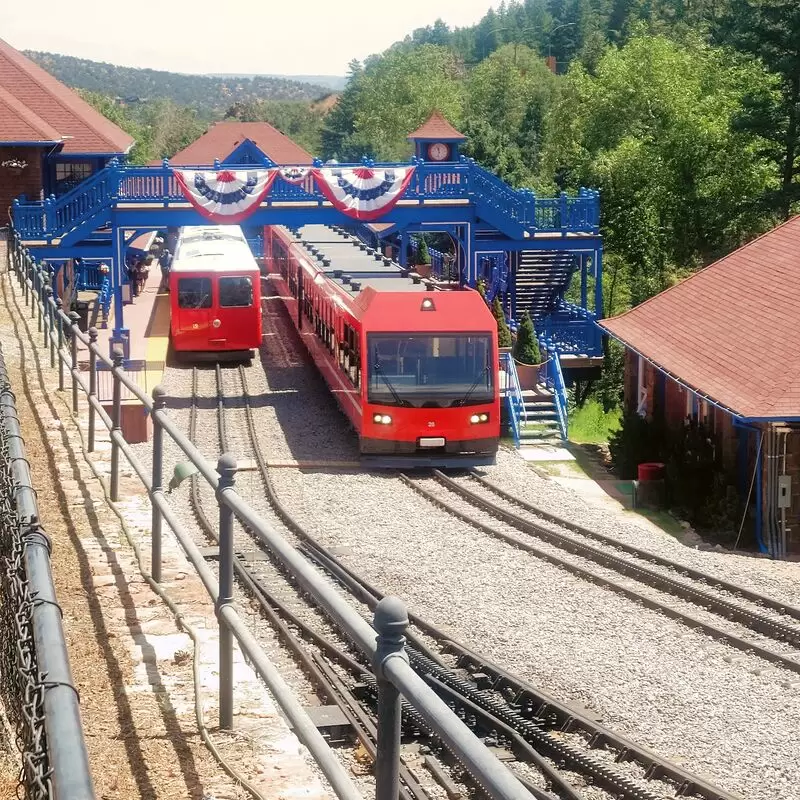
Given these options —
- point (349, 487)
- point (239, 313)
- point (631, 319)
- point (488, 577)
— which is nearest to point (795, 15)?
point (631, 319)

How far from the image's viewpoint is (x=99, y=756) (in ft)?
16.1

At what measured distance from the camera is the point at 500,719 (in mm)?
10797

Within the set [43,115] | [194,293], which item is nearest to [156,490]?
[194,293]

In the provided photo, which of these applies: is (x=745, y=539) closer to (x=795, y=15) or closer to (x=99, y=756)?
(x=99, y=756)

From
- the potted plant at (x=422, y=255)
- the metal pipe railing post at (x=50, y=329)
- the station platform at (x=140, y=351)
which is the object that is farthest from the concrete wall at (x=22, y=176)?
the metal pipe railing post at (x=50, y=329)

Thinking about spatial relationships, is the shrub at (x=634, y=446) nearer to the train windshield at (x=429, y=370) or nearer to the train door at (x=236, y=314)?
the train windshield at (x=429, y=370)

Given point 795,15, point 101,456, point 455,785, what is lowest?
point 455,785

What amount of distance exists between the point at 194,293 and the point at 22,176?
12091mm

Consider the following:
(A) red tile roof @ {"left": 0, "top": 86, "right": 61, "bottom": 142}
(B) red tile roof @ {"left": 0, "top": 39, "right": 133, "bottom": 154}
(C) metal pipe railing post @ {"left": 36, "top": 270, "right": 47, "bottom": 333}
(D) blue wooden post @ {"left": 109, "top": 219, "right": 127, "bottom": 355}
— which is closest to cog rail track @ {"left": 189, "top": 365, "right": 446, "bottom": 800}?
(C) metal pipe railing post @ {"left": 36, "top": 270, "right": 47, "bottom": 333}

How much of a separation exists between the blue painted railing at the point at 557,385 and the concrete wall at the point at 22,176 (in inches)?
724

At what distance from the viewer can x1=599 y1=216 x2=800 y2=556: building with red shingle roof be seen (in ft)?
67.3

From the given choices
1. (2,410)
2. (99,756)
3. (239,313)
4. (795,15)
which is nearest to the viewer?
(99,756)

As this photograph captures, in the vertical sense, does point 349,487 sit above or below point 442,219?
below

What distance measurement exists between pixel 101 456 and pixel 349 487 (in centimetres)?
1017
